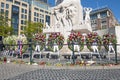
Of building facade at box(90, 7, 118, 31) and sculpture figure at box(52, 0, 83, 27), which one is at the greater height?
building facade at box(90, 7, 118, 31)

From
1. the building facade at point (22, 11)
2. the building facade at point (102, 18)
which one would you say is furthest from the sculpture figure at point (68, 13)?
the building facade at point (102, 18)

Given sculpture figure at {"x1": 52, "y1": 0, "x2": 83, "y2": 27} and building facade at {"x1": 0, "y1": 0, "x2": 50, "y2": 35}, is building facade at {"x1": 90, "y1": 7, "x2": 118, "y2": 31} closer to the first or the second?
building facade at {"x1": 0, "y1": 0, "x2": 50, "y2": 35}

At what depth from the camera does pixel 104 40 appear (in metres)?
17.8

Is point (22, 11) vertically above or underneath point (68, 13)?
above

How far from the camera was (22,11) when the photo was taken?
9231 centimetres

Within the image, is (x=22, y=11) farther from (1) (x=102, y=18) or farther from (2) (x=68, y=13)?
(2) (x=68, y=13)

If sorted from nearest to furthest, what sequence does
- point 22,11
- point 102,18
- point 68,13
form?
point 68,13 → point 22,11 → point 102,18

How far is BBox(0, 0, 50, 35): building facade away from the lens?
84.8 metres

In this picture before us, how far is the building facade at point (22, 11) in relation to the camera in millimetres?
84750

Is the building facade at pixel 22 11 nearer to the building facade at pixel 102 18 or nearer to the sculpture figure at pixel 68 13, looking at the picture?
the building facade at pixel 102 18

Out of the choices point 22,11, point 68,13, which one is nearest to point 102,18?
point 22,11

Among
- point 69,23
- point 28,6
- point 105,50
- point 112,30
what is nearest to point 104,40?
point 105,50

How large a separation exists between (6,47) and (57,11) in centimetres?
1283

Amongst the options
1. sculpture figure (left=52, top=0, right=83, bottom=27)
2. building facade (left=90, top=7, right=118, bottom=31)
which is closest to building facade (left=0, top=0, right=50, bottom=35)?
building facade (left=90, top=7, right=118, bottom=31)
